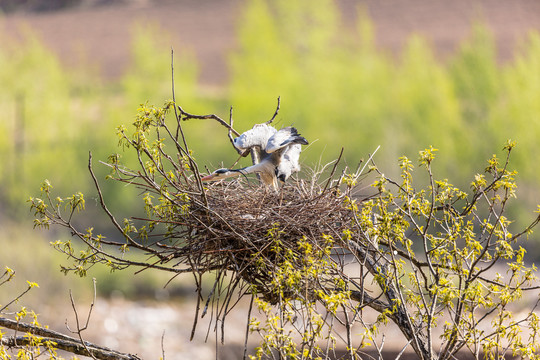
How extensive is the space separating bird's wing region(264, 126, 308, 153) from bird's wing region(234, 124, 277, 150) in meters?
0.06

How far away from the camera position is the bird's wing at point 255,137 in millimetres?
4172

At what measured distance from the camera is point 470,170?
22297 millimetres

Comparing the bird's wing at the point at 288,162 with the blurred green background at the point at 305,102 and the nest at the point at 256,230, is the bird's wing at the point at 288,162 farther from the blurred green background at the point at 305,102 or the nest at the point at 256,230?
the blurred green background at the point at 305,102

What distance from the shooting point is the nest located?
3.83 meters

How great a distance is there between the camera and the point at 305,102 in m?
23.9

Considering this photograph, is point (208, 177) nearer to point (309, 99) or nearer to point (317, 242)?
point (317, 242)

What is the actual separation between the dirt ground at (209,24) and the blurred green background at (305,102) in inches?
123

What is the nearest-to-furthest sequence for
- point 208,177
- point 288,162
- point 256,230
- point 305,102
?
point 256,230, point 208,177, point 288,162, point 305,102

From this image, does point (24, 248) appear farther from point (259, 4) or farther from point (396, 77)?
point (396, 77)

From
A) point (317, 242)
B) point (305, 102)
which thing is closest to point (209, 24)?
point (305, 102)

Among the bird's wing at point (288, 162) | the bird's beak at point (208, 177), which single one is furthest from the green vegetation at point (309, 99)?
the bird's beak at point (208, 177)

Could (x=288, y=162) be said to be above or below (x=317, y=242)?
above

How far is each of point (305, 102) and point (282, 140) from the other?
65.0 feet

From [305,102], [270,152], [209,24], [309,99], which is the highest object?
[209,24]
